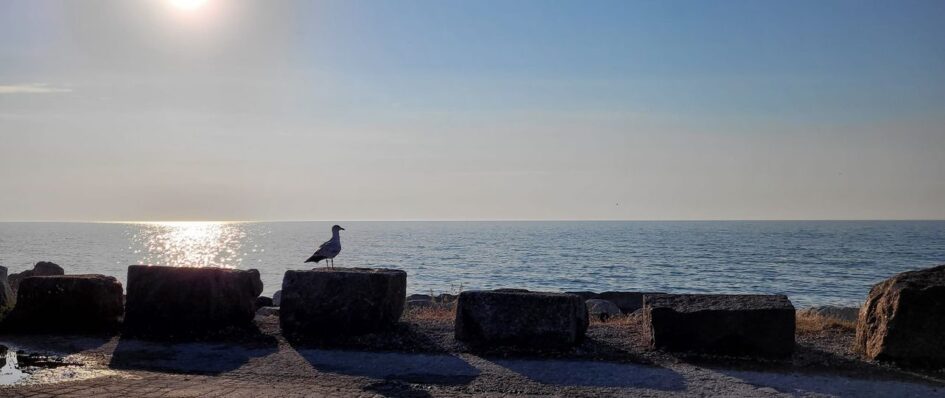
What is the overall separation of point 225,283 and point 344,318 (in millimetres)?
1951

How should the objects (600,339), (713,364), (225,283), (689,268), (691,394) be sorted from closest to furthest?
(691,394)
(713,364)
(600,339)
(225,283)
(689,268)

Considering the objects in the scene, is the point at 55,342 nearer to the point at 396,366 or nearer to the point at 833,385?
the point at 396,366

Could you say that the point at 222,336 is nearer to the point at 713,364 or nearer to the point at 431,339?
the point at 431,339

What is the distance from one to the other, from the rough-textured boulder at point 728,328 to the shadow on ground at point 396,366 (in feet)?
7.91

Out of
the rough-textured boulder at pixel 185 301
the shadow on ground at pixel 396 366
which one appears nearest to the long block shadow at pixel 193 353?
the rough-textured boulder at pixel 185 301

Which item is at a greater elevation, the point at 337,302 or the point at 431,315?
the point at 337,302

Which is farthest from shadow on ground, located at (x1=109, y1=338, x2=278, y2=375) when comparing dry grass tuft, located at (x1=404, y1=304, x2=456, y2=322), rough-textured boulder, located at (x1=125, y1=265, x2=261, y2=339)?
dry grass tuft, located at (x1=404, y1=304, x2=456, y2=322)

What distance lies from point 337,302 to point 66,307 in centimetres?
406

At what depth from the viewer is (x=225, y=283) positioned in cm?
1197

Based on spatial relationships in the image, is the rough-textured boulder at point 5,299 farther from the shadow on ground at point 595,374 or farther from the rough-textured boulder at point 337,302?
the shadow on ground at point 595,374

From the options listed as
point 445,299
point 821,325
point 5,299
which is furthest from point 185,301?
point 445,299

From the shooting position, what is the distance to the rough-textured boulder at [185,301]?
11.7m

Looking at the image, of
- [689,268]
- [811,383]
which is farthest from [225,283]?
[689,268]

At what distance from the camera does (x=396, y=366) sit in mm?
9727
